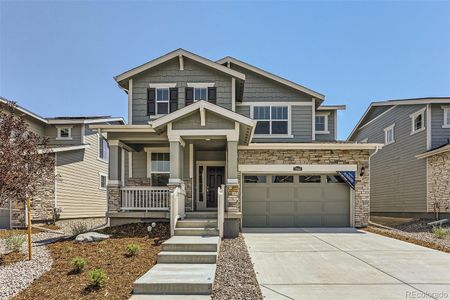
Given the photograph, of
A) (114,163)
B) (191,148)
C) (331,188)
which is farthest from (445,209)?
(114,163)

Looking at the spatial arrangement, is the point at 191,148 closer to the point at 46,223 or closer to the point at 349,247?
the point at 349,247

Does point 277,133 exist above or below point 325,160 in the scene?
above

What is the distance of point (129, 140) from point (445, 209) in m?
14.2

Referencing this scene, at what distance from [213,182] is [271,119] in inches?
158

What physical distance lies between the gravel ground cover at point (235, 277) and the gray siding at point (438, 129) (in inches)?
497

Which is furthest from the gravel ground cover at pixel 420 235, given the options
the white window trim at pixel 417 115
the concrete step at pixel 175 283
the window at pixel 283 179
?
the concrete step at pixel 175 283

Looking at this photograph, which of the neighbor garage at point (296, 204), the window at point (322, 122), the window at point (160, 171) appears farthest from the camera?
the window at point (322, 122)

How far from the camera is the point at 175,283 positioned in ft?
18.7

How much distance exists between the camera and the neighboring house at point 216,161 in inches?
465

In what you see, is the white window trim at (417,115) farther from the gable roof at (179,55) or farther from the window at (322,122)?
the gable roof at (179,55)

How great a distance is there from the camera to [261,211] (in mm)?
13445

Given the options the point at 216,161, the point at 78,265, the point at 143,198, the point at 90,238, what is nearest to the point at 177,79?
the point at 216,161

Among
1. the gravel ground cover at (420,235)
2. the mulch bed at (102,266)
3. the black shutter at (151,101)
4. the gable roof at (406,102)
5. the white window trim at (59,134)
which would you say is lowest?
the gravel ground cover at (420,235)

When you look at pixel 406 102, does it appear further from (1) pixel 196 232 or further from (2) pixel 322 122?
(1) pixel 196 232
